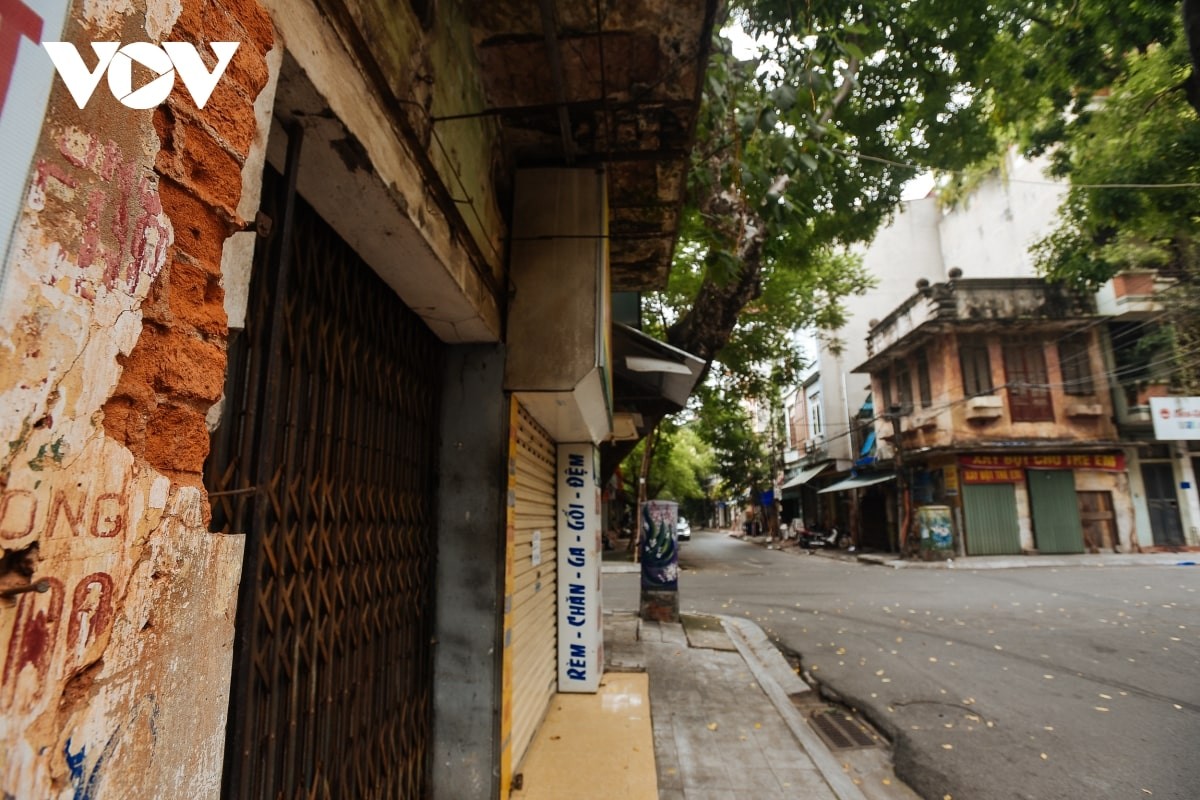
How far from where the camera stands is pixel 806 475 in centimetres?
3020

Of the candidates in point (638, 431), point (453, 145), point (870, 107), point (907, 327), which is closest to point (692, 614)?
point (638, 431)

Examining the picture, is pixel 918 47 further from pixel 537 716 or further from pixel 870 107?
pixel 537 716

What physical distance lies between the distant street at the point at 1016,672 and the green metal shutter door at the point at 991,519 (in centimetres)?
532

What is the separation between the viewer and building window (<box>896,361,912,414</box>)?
→ 2147 cm

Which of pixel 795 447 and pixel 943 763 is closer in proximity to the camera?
pixel 943 763

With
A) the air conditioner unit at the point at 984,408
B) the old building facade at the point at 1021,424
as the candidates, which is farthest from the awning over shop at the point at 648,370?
the air conditioner unit at the point at 984,408

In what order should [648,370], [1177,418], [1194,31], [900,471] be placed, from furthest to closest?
1. [900,471]
2. [1177,418]
3. [648,370]
4. [1194,31]

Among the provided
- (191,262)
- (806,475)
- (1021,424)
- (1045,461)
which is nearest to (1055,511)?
(1045,461)

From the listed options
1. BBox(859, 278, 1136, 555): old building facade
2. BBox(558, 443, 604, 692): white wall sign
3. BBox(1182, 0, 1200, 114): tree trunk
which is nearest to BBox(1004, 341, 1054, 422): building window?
BBox(859, 278, 1136, 555): old building facade

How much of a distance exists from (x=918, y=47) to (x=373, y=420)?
7.10m

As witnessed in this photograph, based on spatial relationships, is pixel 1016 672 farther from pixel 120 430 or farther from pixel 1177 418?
pixel 1177 418

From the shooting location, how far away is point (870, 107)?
7547 millimetres

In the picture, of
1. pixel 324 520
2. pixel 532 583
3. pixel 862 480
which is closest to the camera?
pixel 324 520

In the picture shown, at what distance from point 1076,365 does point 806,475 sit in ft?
42.3
